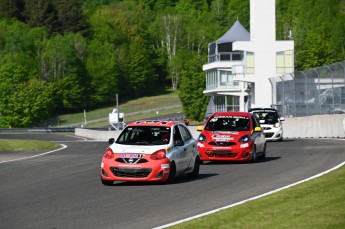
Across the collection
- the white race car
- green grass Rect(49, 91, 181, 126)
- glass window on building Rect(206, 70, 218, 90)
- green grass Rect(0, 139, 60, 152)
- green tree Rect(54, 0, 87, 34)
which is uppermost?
green tree Rect(54, 0, 87, 34)

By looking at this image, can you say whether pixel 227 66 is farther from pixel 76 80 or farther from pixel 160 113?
pixel 76 80

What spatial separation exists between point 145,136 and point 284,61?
6416 cm

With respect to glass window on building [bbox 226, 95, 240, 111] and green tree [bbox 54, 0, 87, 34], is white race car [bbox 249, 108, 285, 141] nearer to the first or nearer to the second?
glass window on building [bbox 226, 95, 240, 111]

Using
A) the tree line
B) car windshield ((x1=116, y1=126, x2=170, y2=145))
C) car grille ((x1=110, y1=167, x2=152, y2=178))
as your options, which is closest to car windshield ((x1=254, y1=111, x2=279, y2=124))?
→ car windshield ((x1=116, y1=126, x2=170, y2=145))

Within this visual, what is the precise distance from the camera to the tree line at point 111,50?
141125 millimetres

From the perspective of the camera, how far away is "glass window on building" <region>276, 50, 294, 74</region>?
280 ft

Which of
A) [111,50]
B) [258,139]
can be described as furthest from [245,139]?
[111,50]

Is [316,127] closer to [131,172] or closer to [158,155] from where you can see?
[158,155]

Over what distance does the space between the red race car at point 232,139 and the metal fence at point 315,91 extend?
807 inches

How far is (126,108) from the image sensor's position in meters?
149

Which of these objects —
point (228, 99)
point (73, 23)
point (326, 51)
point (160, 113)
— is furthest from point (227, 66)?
point (73, 23)

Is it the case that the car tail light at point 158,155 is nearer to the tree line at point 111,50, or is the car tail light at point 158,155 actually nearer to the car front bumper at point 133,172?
the car front bumper at point 133,172

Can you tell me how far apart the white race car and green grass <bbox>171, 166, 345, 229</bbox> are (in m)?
27.5

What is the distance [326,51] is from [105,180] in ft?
433
